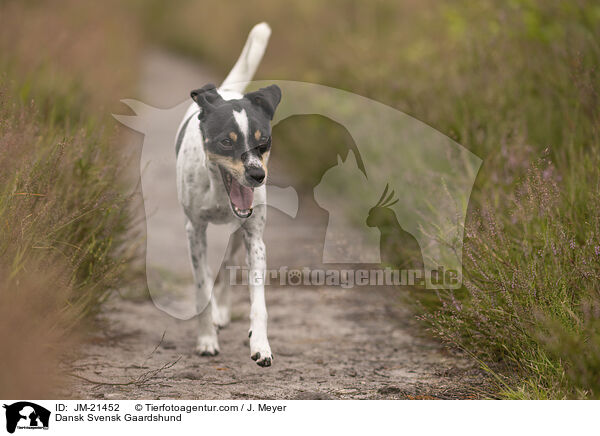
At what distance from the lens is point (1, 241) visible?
2986mm

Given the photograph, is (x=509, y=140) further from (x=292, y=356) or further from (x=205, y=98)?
(x=205, y=98)

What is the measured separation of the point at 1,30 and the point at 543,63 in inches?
200

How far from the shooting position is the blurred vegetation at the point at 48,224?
2.74 meters

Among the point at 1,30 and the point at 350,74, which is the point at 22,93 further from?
the point at 350,74

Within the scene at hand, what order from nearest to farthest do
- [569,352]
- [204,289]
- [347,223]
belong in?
[569,352] → [204,289] → [347,223]

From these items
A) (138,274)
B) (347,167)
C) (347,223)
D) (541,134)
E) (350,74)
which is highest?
(350,74)

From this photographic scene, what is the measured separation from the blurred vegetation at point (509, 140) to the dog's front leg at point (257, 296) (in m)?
0.88

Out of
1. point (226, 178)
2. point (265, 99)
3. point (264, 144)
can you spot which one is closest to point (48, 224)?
point (226, 178)

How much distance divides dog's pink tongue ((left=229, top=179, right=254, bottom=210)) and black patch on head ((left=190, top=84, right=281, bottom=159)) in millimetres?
221

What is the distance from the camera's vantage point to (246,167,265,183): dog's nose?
3.25 m

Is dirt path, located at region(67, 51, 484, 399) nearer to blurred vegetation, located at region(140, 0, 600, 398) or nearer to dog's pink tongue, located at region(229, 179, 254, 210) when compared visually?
blurred vegetation, located at region(140, 0, 600, 398)

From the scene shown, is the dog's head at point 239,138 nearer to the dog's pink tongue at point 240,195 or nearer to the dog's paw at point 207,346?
the dog's pink tongue at point 240,195
